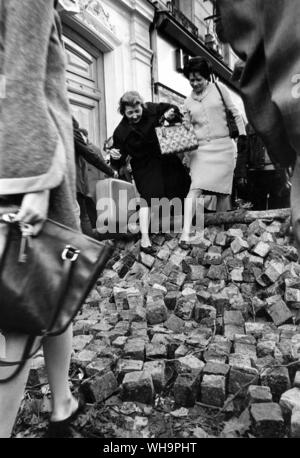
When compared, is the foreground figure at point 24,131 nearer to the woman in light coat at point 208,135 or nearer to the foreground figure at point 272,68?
the foreground figure at point 272,68

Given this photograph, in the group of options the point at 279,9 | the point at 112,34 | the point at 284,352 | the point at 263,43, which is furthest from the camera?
the point at 112,34

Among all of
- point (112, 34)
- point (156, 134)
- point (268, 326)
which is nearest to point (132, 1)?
point (112, 34)

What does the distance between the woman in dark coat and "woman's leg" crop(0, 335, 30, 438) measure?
279 cm

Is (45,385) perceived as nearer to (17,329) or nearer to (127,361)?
(127,361)

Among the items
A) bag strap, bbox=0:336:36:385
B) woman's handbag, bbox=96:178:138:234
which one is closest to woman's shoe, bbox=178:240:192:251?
woman's handbag, bbox=96:178:138:234

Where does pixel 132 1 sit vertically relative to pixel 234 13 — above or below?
above

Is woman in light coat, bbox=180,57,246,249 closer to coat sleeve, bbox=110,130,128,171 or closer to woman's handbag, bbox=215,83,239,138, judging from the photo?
woman's handbag, bbox=215,83,239,138

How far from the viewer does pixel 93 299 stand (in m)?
3.20

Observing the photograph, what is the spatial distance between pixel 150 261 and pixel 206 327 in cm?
137

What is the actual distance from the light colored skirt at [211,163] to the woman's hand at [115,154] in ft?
2.63

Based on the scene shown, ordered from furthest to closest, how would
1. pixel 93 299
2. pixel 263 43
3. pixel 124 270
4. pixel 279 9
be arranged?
1. pixel 124 270
2. pixel 93 299
3. pixel 263 43
4. pixel 279 9

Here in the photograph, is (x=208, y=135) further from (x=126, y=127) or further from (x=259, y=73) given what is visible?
(x=259, y=73)

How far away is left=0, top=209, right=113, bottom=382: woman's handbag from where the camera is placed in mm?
1049

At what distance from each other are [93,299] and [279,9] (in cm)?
266
